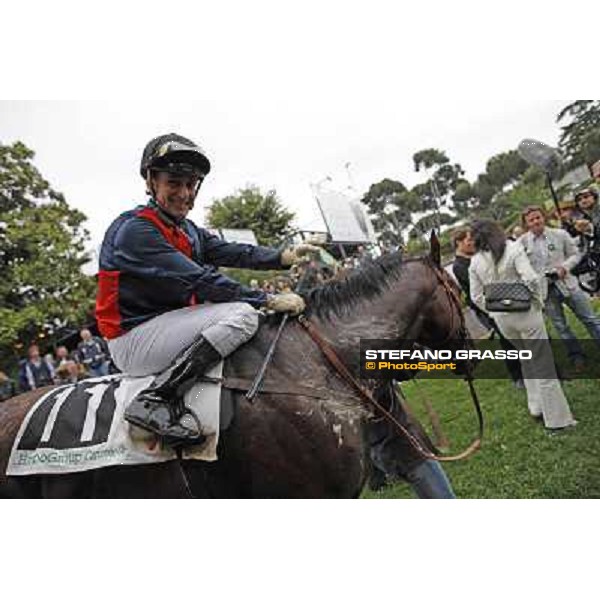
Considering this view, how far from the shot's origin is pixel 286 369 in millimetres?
2275

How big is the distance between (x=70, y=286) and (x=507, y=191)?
458 centimetres

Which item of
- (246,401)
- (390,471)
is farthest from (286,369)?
(390,471)

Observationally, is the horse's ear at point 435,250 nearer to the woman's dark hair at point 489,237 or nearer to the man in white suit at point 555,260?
the woman's dark hair at point 489,237

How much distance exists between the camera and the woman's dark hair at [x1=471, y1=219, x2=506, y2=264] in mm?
3174

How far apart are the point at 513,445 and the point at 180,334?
2597mm

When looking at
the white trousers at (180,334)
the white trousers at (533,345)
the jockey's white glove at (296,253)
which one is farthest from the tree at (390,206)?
the white trousers at (180,334)

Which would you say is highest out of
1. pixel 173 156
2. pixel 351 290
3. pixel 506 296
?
pixel 173 156

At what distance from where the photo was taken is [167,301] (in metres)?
2.37

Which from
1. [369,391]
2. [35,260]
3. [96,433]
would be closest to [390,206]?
[369,391]

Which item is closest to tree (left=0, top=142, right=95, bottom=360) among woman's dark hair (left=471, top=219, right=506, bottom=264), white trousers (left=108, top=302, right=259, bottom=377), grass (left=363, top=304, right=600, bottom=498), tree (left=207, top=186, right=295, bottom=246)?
tree (left=207, top=186, right=295, bottom=246)

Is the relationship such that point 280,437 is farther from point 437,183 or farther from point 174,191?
point 437,183

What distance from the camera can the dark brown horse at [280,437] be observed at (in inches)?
85.0

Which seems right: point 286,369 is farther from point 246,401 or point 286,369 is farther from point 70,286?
point 70,286

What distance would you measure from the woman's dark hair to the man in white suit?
17cm
